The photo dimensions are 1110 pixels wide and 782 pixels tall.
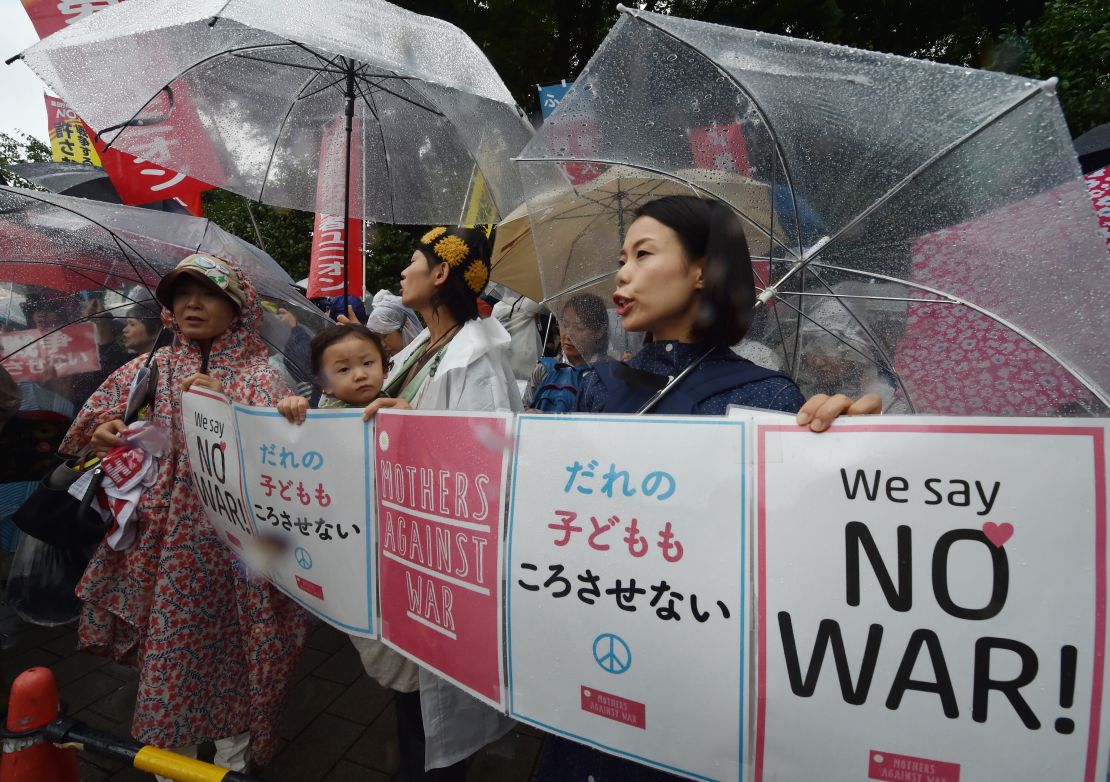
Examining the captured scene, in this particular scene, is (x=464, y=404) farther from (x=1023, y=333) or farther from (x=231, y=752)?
(x=231, y=752)

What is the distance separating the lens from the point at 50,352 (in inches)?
111

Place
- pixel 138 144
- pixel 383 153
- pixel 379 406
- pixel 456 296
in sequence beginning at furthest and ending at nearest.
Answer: pixel 383 153, pixel 138 144, pixel 456 296, pixel 379 406

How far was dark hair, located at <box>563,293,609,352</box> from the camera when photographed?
2.65 metres

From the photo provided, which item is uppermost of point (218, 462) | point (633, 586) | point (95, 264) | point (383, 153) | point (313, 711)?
point (383, 153)

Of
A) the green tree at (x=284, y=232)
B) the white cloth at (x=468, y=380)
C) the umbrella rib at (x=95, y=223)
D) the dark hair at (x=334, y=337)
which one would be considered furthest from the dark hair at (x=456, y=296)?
the green tree at (x=284, y=232)

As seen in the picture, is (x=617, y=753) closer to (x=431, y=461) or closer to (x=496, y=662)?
(x=496, y=662)

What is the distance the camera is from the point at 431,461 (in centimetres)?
140

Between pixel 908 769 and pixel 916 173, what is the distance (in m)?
1.42

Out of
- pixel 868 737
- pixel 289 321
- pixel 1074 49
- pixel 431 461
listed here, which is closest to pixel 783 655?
pixel 868 737

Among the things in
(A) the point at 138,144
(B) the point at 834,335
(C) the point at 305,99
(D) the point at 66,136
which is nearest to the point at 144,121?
(A) the point at 138,144

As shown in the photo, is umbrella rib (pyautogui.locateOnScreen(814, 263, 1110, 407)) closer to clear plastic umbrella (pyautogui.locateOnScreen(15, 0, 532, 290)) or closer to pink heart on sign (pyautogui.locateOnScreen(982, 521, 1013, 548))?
pink heart on sign (pyautogui.locateOnScreen(982, 521, 1013, 548))

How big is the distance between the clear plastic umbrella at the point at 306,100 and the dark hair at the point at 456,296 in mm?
779

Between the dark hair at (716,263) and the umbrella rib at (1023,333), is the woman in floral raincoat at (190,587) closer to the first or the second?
the dark hair at (716,263)

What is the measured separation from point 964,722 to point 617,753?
60 cm
